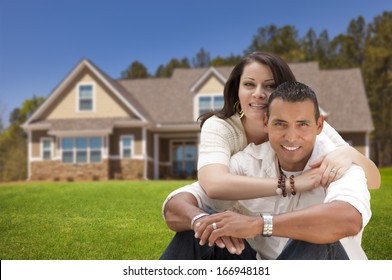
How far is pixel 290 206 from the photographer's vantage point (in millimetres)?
2270

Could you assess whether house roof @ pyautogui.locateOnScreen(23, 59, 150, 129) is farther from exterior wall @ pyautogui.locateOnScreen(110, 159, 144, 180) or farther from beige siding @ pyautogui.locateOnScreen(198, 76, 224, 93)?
exterior wall @ pyautogui.locateOnScreen(110, 159, 144, 180)

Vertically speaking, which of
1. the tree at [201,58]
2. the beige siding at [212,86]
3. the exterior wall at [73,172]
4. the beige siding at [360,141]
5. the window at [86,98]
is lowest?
the exterior wall at [73,172]

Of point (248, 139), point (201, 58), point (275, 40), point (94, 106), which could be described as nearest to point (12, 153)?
point (201, 58)

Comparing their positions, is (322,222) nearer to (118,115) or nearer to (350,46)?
(350,46)

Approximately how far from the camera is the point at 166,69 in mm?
3883

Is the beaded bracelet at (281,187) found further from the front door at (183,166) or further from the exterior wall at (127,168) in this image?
the exterior wall at (127,168)

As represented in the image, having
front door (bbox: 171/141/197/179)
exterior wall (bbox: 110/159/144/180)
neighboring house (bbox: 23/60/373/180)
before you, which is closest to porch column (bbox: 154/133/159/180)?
neighboring house (bbox: 23/60/373/180)

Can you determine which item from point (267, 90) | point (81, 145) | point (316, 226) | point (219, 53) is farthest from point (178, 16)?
point (81, 145)

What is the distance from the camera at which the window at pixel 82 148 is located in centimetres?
930

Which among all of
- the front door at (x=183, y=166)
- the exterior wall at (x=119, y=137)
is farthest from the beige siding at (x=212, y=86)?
the front door at (x=183, y=166)

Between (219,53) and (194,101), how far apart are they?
24.9 feet

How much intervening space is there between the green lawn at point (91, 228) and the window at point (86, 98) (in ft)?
23.1

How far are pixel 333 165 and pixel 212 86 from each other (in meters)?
8.59

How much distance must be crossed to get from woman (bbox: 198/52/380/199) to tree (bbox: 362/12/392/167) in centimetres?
99
